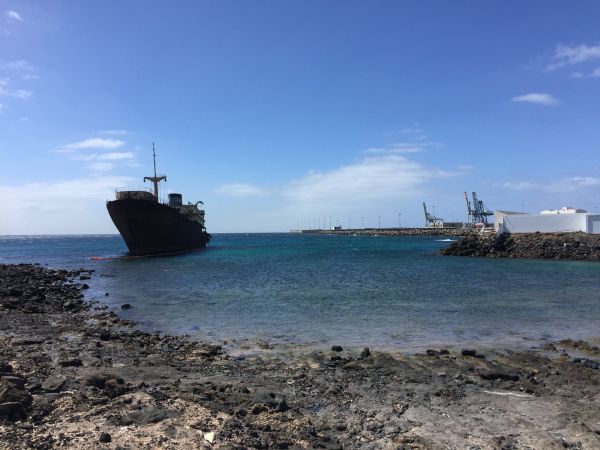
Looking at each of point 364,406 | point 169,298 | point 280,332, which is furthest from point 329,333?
point 169,298

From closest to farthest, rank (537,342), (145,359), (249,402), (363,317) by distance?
(249,402) < (145,359) < (537,342) < (363,317)

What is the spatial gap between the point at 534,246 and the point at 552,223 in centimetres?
584

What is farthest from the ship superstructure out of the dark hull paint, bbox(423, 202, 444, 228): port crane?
bbox(423, 202, 444, 228): port crane

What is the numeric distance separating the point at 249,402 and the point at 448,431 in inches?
113

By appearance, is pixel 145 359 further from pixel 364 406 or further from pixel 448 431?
pixel 448 431

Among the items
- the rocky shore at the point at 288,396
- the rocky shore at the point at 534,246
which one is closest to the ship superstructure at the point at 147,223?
the rocky shore at the point at 534,246

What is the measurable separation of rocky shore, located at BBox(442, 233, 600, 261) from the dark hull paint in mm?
34002

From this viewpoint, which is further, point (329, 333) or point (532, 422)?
point (329, 333)

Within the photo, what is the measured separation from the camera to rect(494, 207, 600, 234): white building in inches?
1891

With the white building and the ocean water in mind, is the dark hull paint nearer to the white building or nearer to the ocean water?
the ocean water

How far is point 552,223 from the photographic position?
50.6 metres

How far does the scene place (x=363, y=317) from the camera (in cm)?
1595

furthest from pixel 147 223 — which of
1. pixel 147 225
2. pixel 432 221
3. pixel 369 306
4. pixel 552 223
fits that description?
pixel 432 221

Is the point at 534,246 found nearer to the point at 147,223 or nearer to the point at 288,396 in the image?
the point at 147,223
